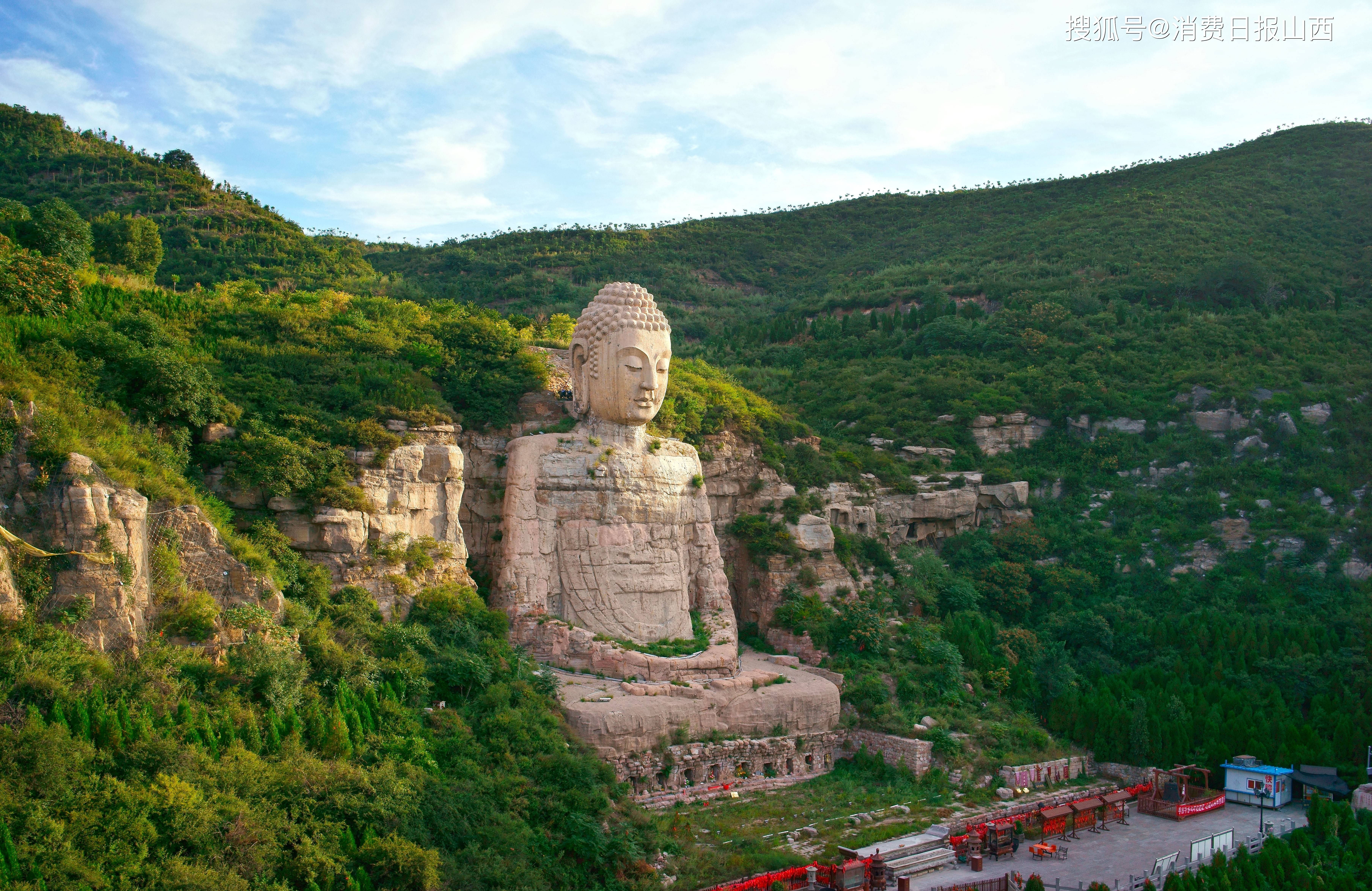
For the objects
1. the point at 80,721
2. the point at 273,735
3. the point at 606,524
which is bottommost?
the point at 273,735

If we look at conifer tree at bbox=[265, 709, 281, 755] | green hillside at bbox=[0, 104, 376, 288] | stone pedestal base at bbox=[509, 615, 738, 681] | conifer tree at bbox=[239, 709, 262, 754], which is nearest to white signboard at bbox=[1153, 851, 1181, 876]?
stone pedestal base at bbox=[509, 615, 738, 681]

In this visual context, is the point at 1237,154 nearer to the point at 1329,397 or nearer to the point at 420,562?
the point at 1329,397

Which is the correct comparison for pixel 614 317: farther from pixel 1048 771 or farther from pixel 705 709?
pixel 1048 771

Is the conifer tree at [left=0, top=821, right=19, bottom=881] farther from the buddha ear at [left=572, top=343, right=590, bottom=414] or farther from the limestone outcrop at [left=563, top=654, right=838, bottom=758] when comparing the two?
the buddha ear at [left=572, top=343, right=590, bottom=414]

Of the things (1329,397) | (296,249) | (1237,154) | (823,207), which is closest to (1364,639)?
(1329,397)

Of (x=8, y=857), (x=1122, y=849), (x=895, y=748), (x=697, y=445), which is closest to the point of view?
(x=8, y=857)

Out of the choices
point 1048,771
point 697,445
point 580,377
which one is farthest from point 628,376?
point 1048,771

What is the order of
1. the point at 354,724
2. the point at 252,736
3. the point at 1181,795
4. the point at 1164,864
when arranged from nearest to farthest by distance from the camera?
the point at 252,736 < the point at 354,724 < the point at 1164,864 < the point at 1181,795
